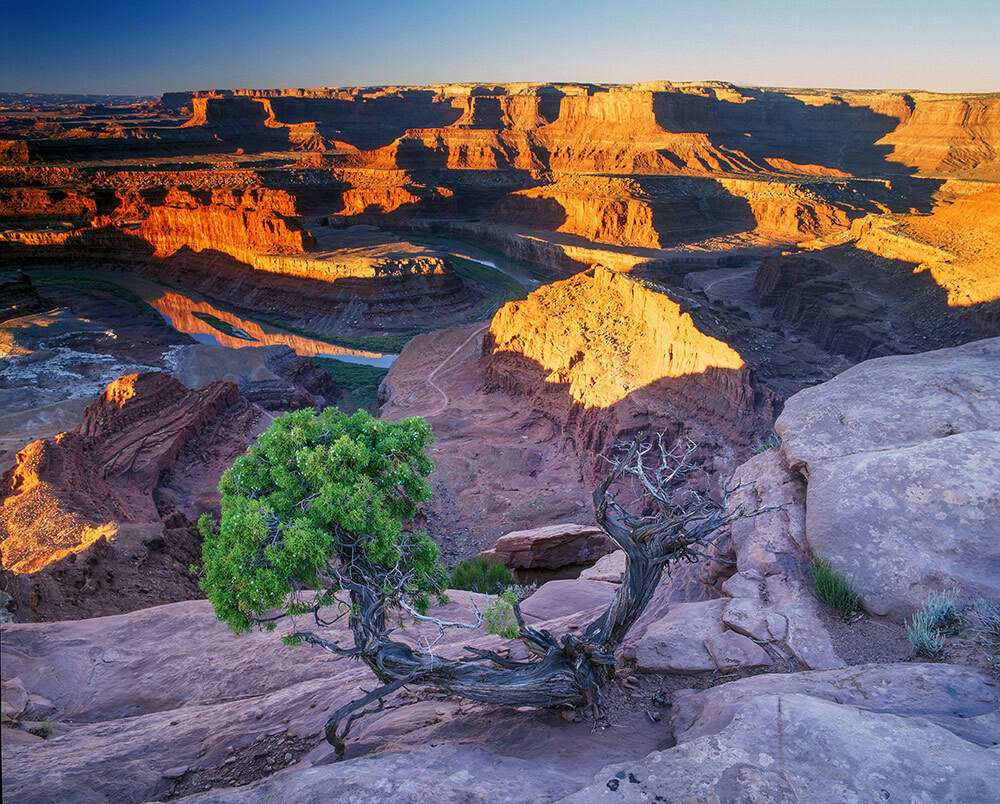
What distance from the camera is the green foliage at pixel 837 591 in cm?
778

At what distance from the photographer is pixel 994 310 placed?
30.6 metres

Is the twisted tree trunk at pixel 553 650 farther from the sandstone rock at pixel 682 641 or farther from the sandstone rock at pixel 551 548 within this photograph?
the sandstone rock at pixel 551 548

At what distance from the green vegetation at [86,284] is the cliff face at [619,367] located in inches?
1642

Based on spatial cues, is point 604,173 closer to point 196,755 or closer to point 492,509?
point 492,509

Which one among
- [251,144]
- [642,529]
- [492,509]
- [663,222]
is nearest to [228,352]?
[492,509]

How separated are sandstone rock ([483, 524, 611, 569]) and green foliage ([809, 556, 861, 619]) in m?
8.50

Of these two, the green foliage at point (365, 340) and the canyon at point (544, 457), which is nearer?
the canyon at point (544, 457)

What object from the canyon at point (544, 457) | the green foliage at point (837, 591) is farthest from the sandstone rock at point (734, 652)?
the green foliage at point (837, 591)

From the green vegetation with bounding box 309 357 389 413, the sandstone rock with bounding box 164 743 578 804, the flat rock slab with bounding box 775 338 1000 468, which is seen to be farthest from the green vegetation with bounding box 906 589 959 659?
the green vegetation with bounding box 309 357 389 413

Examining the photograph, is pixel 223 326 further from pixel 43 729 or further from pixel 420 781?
pixel 420 781

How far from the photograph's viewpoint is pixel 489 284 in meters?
61.3

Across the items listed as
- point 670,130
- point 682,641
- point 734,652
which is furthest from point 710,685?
point 670,130

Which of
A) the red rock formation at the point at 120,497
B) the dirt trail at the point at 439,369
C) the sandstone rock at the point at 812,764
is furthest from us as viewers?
the dirt trail at the point at 439,369

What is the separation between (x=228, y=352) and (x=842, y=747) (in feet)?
119
